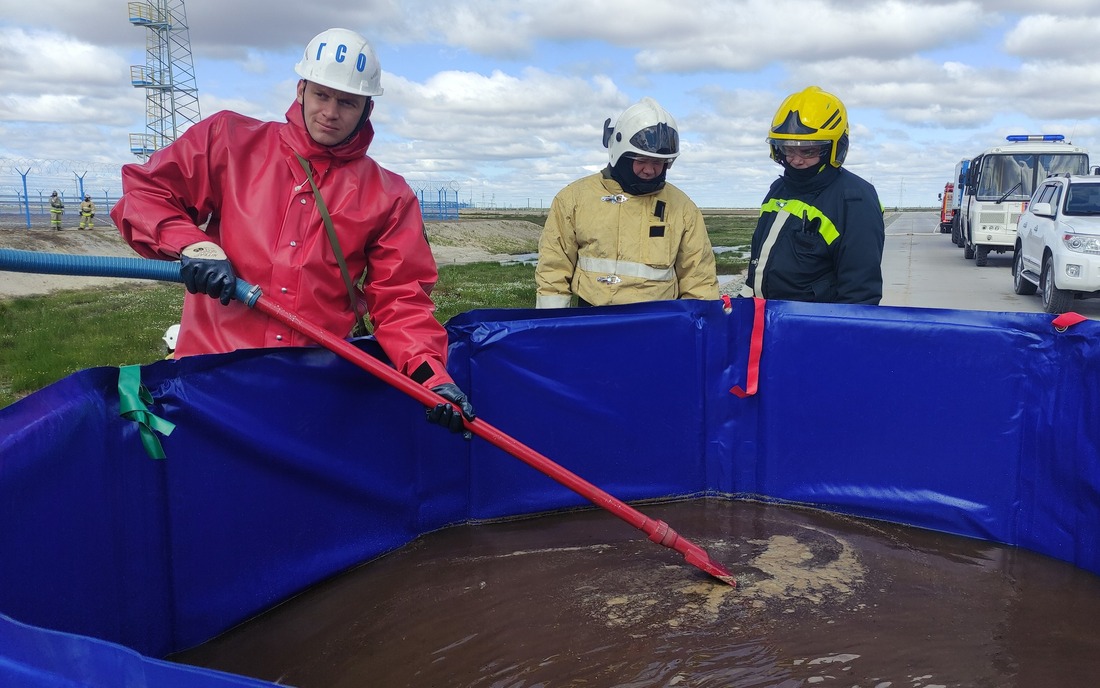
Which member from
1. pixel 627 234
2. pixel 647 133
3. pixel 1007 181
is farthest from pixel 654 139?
pixel 1007 181

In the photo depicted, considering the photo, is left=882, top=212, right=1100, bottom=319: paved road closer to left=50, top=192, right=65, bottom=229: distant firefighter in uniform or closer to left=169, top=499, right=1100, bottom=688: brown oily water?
left=169, top=499, right=1100, bottom=688: brown oily water

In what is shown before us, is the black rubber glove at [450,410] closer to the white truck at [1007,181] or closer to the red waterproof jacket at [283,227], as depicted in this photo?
the red waterproof jacket at [283,227]

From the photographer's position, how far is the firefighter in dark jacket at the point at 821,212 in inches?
180

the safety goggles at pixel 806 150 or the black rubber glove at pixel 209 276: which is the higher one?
Result: the safety goggles at pixel 806 150

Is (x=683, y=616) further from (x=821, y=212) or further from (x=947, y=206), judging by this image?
(x=947, y=206)

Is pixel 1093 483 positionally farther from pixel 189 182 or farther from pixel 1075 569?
pixel 189 182

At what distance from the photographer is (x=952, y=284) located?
1597 cm

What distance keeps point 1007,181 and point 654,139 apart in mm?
18093

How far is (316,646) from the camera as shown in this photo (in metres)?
3.40

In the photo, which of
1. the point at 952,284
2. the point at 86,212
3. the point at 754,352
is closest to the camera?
the point at 754,352

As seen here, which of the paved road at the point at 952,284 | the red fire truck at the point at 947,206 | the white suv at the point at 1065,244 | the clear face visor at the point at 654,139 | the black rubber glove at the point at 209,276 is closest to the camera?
the black rubber glove at the point at 209,276

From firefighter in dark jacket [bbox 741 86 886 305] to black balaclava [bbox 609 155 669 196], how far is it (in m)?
0.64

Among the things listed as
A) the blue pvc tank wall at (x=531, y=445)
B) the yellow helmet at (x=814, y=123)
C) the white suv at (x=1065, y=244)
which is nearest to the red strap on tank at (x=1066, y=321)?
the blue pvc tank wall at (x=531, y=445)

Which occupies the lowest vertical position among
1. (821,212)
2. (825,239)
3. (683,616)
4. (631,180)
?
(683,616)
